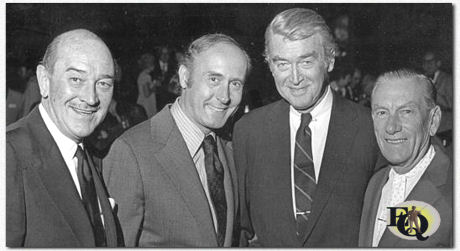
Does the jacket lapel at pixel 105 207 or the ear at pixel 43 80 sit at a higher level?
the ear at pixel 43 80

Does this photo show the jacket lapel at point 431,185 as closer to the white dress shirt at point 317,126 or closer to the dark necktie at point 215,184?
the white dress shirt at point 317,126

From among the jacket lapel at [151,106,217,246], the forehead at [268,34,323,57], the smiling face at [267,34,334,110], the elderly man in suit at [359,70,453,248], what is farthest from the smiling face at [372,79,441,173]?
the jacket lapel at [151,106,217,246]

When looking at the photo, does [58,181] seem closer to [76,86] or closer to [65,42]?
[76,86]

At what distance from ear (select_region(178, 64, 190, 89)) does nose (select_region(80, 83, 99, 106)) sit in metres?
0.52

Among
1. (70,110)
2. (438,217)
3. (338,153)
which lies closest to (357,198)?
(338,153)

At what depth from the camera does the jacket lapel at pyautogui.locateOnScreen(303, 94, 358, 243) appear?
11.6 feet

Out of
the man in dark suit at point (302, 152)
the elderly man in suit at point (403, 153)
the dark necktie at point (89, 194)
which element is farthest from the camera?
the elderly man in suit at point (403, 153)

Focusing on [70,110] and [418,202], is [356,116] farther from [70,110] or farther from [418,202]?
[70,110]

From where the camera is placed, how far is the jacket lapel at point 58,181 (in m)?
3.15

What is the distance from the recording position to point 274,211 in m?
3.57

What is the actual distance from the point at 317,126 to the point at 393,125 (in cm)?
48

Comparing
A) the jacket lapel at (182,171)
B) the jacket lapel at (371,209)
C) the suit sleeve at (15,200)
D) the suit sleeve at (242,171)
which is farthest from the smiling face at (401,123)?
the suit sleeve at (15,200)

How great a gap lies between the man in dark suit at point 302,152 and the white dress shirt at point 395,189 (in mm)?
154

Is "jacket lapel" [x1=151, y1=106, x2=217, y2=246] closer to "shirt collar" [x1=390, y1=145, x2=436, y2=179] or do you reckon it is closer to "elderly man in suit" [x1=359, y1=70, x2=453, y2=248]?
"elderly man in suit" [x1=359, y1=70, x2=453, y2=248]
